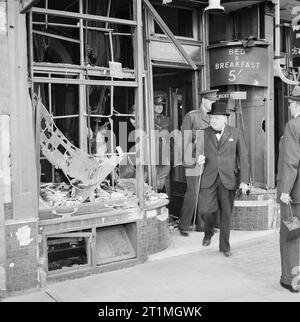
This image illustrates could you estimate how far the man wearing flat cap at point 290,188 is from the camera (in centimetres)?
446

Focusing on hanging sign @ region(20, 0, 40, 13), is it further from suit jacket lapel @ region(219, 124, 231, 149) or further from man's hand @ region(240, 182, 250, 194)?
man's hand @ region(240, 182, 250, 194)

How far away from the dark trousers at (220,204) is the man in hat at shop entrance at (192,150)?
66 cm

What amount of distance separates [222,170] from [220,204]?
43 centimetres

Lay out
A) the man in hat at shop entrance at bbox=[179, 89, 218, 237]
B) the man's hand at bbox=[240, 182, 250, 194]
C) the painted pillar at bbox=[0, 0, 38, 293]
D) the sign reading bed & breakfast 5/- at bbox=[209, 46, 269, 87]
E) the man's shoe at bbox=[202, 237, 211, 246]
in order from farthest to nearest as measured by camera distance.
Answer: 1. the sign reading bed & breakfast 5/- at bbox=[209, 46, 269, 87]
2. the man in hat at shop entrance at bbox=[179, 89, 218, 237]
3. the man's shoe at bbox=[202, 237, 211, 246]
4. the man's hand at bbox=[240, 182, 250, 194]
5. the painted pillar at bbox=[0, 0, 38, 293]

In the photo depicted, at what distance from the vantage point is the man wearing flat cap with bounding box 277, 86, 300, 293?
4.46 meters

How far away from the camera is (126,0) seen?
6352mm

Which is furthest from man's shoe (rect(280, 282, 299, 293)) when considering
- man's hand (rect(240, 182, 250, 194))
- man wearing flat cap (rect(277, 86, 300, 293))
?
man's hand (rect(240, 182, 250, 194))

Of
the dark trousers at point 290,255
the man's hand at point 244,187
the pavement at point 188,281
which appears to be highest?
the man's hand at point 244,187

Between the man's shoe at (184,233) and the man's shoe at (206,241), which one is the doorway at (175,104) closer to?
the man's shoe at (184,233)

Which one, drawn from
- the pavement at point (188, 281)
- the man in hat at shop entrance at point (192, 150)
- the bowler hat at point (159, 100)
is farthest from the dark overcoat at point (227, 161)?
the bowler hat at point (159, 100)

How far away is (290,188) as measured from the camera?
4.47 meters

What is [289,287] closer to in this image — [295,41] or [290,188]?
[290,188]

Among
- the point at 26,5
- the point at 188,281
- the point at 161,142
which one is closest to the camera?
the point at 26,5

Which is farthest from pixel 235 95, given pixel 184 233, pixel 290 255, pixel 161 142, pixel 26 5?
pixel 26 5
